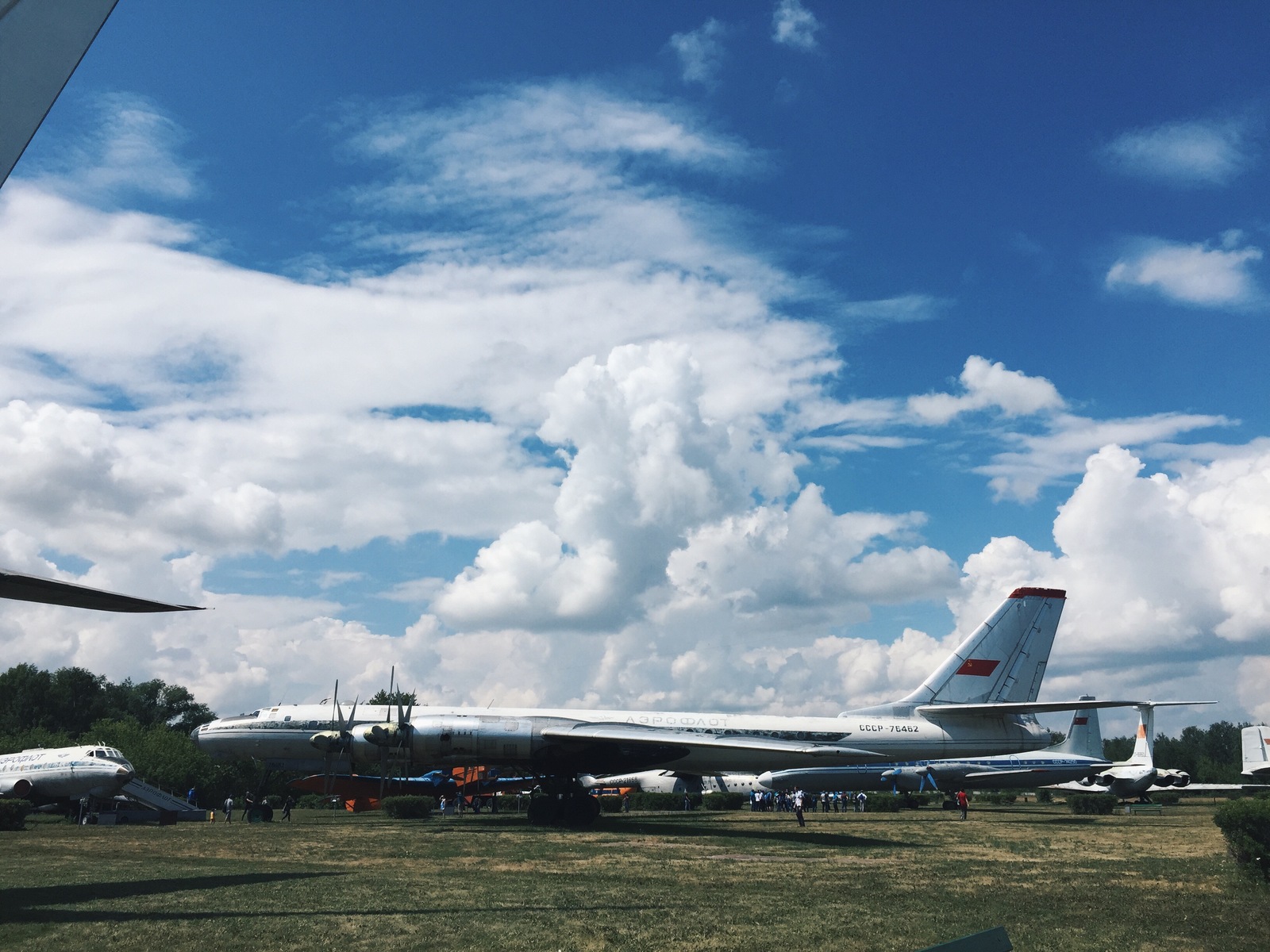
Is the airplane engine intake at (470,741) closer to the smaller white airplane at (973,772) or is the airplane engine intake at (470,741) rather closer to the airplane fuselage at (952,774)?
the smaller white airplane at (973,772)

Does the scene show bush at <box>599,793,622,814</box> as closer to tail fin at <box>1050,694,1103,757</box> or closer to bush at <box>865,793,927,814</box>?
bush at <box>865,793,927,814</box>

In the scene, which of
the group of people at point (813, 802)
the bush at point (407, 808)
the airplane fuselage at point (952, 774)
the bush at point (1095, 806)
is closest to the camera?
the bush at point (407, 808)

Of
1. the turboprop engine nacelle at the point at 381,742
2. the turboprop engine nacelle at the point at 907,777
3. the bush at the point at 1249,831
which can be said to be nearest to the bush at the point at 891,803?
the turboprop engine nacelle at the point at 907,777

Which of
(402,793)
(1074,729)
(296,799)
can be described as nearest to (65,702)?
(296,799)

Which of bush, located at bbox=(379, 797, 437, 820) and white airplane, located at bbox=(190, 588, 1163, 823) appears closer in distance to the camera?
white airplane, located at bbox=(190, 588, 1163, 823)

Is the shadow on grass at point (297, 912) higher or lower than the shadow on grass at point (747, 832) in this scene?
higher

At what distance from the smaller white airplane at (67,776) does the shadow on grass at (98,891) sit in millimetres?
20582

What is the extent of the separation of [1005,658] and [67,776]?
33.6 meters

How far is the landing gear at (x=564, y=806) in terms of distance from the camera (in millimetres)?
29641

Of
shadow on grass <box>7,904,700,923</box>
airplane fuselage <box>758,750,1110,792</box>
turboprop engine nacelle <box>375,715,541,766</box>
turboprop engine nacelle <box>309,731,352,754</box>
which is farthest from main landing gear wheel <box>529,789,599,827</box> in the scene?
shadow on grass <box>7,904,700,923</box>

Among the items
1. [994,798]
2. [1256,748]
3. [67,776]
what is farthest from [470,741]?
[1256,748]

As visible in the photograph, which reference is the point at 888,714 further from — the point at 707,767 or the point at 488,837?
the point at 488,837

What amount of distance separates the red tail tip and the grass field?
11.0 m

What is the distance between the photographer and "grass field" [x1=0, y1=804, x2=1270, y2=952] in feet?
33.1
